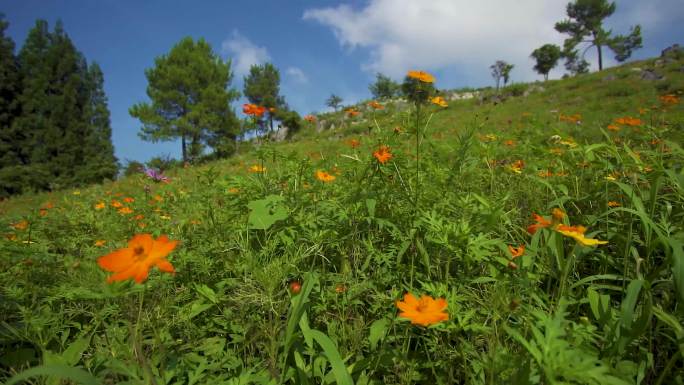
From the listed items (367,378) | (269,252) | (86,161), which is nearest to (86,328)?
(269,252)

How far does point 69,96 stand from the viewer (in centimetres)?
1842

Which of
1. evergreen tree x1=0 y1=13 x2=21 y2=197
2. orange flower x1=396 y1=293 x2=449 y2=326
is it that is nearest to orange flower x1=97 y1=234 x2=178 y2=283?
orange flower x1=396 y1=293 x2=449 y2=326

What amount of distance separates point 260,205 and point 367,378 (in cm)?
97

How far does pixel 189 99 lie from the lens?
64.5 feet

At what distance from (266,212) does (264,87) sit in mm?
32432

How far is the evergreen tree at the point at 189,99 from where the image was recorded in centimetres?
1869

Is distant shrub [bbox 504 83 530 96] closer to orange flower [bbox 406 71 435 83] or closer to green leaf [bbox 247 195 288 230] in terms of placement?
orange flower [bbox 406 71 435 83]

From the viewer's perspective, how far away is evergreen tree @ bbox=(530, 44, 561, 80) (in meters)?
34.9

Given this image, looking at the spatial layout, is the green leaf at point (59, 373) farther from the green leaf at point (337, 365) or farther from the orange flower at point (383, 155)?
the orange flower at point (383, 155)

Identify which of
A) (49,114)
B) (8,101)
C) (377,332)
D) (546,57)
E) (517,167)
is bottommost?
(377,332)

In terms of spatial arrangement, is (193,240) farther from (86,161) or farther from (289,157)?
(86,161)

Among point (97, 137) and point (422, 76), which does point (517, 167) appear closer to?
point (422, 76)

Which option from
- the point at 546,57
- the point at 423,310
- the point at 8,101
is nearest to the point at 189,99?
the point at 8,101

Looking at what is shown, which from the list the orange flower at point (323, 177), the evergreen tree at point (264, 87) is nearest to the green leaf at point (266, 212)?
the orange flower at point (323, 177)
